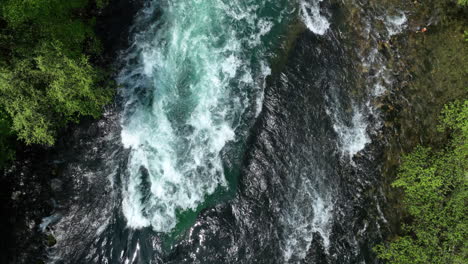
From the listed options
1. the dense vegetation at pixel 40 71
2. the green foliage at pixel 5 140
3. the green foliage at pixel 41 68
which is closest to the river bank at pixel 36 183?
the green foliage at pixel 5 140

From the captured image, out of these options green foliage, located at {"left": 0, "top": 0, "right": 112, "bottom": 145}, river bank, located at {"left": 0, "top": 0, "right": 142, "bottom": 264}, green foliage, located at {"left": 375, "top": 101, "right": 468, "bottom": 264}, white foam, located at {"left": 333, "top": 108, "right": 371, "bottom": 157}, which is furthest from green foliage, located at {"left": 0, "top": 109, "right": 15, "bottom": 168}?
green foliage, located at {"left": 375, "top": 101, "right": 468, "bottom": 264}

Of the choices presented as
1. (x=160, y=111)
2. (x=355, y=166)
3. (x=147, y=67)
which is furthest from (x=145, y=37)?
(x=355, y=166)

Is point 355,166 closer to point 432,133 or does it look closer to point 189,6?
point 432,133

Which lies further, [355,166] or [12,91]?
[355,166]

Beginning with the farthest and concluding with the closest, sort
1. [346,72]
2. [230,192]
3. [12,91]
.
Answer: [346,72]
[230,192]
[12,91]

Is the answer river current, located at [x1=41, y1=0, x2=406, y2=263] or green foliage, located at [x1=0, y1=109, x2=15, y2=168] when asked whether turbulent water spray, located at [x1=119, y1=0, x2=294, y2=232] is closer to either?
river current, located at [x1=41, y1=0, x2=406, y2=263]

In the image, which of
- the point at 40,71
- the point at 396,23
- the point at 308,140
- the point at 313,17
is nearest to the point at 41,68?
the point at 40,71
